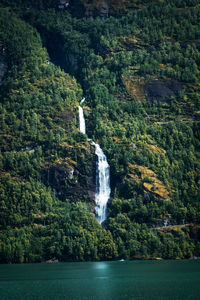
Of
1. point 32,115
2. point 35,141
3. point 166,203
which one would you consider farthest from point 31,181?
point 166,203

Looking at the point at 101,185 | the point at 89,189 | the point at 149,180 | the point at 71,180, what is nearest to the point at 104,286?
the point at 89,189

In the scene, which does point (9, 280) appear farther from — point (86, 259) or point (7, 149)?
point (7, 149)

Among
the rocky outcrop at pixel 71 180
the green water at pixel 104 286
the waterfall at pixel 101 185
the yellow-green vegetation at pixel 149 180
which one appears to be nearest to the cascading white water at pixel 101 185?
the waterfall at pixel 101 185

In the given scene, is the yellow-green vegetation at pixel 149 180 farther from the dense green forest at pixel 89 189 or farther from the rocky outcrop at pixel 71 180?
the rocky outcrop at pixel 71 180

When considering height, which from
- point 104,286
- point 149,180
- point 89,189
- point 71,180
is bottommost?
point 104,286

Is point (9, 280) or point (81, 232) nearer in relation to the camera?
point (9, 280)

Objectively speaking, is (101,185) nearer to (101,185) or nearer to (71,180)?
(101,185)

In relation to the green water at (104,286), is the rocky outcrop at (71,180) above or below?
above

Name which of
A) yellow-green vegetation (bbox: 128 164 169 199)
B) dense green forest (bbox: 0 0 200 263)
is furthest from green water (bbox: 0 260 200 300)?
yellow-green vegetation (bbox: 128 164 169 199)
